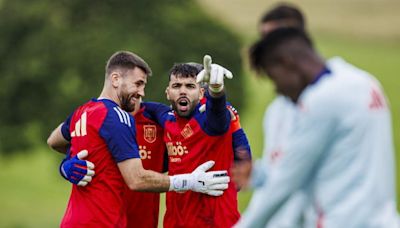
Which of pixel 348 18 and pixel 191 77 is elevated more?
pixel 348 18

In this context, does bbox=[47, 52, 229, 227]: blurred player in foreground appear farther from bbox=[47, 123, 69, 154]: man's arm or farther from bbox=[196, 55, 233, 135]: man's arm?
bbox=[47, 123, 69, 154]: man's arm

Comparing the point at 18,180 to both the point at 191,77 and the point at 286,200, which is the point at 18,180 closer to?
the point at 191,77

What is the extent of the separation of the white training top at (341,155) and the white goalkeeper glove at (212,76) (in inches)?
110

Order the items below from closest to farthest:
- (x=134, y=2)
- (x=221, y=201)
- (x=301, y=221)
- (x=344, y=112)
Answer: (x=344, y=112) < (x=301, y=221) < (x=221, y=201) < (x=134, y=2)

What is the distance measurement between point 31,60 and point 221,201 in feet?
111

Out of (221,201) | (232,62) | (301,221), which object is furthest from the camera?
(232,62)

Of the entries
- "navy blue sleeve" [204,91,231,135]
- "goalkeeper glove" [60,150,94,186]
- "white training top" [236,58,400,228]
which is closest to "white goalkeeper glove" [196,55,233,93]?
"navy blue sleeve" [204,91,231,135]

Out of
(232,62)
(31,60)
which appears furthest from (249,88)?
(31,60)

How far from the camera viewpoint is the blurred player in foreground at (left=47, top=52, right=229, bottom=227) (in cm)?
844

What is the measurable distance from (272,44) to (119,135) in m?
2.74

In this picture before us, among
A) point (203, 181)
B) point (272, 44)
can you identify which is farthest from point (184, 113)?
point (272, 44)

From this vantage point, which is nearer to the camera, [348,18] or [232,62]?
[232,62]

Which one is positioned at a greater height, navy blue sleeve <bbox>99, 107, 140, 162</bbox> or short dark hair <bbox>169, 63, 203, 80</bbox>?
short dark hair <bbox>169, 63, 203, 80</bbox>

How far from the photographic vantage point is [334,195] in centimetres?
585
